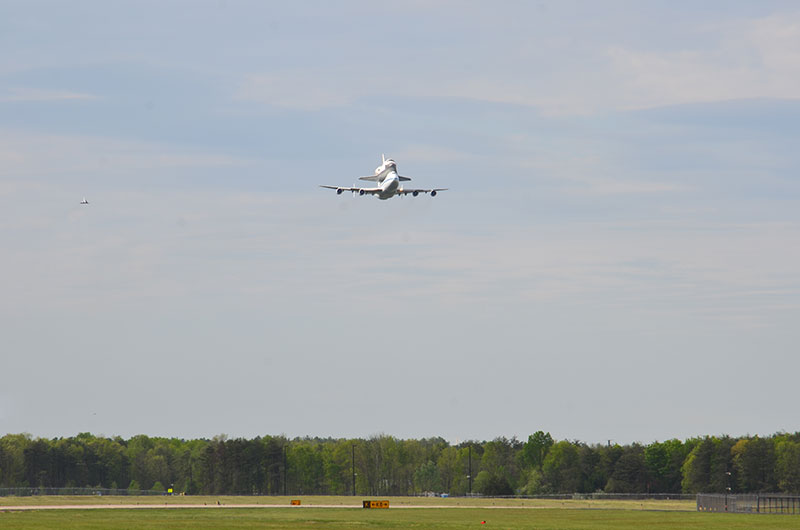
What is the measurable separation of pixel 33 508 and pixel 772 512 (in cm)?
9806

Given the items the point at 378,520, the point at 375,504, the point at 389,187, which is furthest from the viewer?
the point at 375,504

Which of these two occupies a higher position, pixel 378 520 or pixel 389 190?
pixel 389 190

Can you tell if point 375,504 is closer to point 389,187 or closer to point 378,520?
point 378,520

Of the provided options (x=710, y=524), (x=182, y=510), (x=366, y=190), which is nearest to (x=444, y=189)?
(x=366, y=190)

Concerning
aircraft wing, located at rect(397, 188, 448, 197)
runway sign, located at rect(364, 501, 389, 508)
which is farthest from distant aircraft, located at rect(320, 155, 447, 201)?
runway sign, located at rect(364, 501, 389, 508)

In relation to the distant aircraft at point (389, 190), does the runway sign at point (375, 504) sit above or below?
below

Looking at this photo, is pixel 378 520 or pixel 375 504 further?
pixel 375 504

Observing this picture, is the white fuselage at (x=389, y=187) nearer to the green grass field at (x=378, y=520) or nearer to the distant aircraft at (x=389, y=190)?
the distant aircraft at (x=389, y=190)

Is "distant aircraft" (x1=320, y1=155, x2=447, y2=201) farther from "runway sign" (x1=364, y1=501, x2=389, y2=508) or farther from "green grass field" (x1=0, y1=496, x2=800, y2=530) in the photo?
"runway sign" (x1=364, y1=501, x2=389, y2=508)

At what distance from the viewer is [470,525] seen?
10900 cm

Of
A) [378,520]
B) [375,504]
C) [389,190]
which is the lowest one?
[375,504]

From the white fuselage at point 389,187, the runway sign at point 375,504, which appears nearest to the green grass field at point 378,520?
the runway sign at point 375,504

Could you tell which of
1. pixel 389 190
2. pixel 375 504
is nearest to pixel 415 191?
pixel 389 190

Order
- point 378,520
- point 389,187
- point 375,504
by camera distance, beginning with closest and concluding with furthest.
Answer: point 389,187 → point 378,520 → point 375,504
